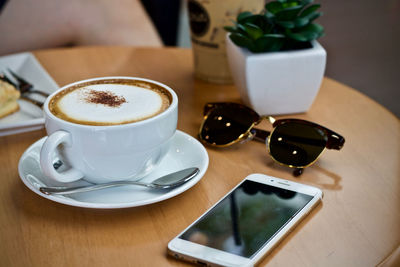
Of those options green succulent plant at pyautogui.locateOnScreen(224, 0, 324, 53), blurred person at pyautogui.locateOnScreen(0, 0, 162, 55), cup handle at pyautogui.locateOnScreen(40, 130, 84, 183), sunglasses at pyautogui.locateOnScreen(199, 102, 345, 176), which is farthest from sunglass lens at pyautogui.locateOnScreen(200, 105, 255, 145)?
blurred person at pyautogui.locateOnScreen(0, 0, 162, 55)

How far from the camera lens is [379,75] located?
2.42m

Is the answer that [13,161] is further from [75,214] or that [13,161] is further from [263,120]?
[263,120]

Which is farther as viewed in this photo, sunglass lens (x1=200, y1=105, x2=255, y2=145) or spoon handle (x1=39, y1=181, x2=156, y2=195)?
sunglass lens (x1=200, y1=105, x2=255, y2=145)

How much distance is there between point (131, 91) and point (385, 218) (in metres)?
0.38

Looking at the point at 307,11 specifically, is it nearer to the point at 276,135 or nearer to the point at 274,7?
the point at 274,7

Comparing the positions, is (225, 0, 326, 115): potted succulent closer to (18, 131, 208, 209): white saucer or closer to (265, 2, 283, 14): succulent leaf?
(265, 2, 283, 14): succulent leaf

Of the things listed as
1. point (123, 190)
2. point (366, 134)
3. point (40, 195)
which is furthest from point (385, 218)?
point (40, 195)

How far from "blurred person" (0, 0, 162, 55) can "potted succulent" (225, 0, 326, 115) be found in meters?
0.75

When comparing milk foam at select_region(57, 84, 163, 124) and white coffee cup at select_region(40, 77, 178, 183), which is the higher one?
milk foam at select_region(57, 84, 163, 124)

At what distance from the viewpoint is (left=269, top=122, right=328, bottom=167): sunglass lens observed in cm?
68

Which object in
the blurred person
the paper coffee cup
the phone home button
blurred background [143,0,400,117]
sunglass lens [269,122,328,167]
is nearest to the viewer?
the phone home button

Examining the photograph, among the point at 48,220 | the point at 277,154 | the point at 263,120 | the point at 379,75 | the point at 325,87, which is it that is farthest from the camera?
the point at 379,75

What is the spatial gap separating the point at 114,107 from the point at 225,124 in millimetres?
238

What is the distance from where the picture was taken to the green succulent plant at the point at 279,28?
0.77 metres
